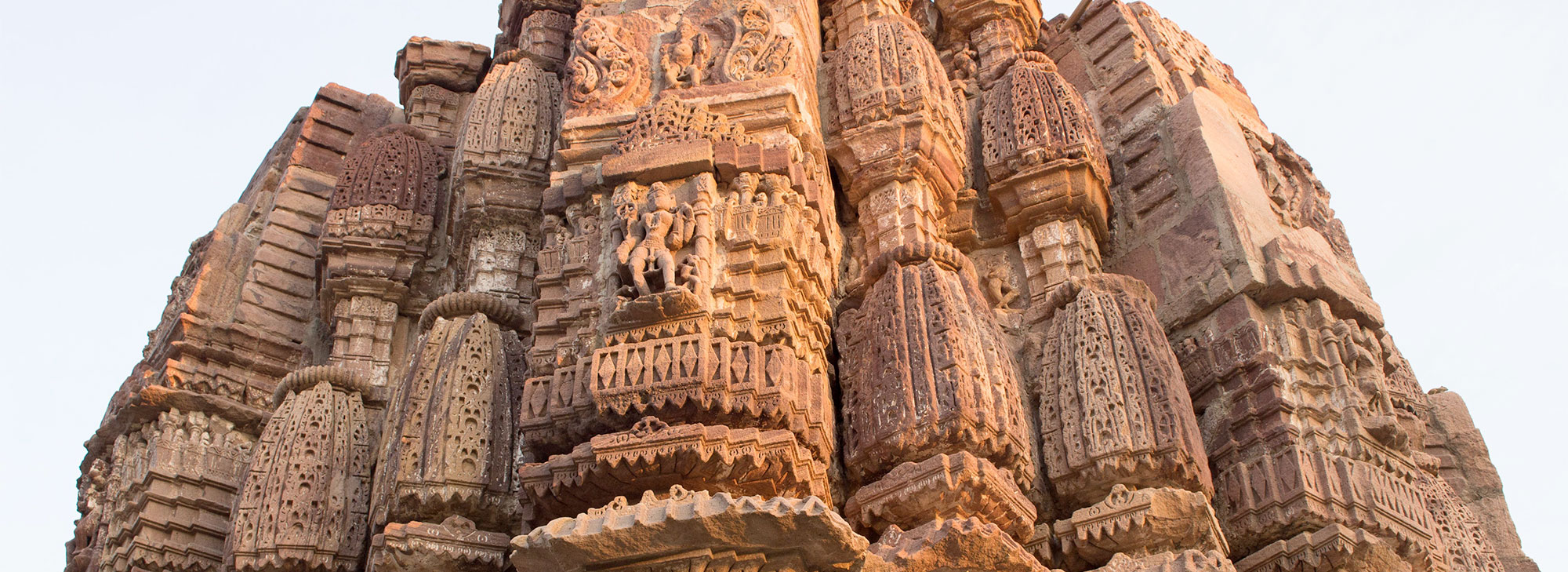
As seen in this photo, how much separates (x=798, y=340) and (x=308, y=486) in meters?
2.98

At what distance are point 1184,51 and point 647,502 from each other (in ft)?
22.9

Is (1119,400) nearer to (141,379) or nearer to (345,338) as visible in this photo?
(345,338)

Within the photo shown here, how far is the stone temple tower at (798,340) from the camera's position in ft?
24.2

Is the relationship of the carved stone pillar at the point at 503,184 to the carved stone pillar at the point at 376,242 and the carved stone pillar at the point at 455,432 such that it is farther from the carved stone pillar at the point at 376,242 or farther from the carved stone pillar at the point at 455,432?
the carved stone pillar at the point at 455,432

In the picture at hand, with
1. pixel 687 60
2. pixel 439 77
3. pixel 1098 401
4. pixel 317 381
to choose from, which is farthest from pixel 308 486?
pixel 439 77

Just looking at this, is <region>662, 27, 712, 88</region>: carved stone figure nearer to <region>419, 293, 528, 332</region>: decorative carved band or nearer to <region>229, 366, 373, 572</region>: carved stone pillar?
<region>419, 293, 528, 332</region>: decorative carved band

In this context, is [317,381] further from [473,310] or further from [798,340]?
[798,340]

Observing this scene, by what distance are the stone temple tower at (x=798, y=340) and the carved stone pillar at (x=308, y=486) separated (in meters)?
0.02

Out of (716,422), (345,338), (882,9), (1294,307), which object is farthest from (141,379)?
(1294,307)

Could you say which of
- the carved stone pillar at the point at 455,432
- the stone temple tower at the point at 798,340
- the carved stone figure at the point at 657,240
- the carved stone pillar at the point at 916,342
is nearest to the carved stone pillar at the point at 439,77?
the stone temple tower at the point at 798,340

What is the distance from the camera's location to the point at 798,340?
25.9 feet

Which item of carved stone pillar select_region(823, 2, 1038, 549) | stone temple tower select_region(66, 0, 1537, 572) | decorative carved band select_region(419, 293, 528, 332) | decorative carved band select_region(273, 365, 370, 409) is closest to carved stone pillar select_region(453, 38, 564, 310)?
stone temple tower select_region(66, 0, 1537, 572)

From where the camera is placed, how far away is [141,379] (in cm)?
1032

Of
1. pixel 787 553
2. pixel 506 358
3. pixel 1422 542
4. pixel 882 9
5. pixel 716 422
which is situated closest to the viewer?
pixel 787 553
